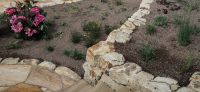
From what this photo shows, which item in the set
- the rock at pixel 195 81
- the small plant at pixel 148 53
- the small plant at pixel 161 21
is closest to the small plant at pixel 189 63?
the rock at pixel 195 81

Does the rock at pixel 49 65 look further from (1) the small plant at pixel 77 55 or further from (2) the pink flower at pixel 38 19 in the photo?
(2) the pink flower at pixel 38 19

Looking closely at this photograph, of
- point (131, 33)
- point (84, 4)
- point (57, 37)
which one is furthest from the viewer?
point (84, 4)

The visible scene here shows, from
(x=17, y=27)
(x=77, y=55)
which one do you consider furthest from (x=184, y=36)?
(x=17, y=27)

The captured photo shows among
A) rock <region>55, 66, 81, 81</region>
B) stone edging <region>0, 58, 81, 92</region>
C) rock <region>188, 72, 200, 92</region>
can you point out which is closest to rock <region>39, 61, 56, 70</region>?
stone edging <region>0, 58, 81, 92</region>

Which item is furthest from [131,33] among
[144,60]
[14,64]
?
[14,64]

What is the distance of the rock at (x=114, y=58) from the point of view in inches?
291

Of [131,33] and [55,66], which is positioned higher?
[131,33]

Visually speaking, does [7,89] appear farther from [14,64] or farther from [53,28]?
[53,28]

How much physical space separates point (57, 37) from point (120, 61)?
8.84ft

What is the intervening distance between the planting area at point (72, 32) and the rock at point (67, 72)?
0.58ft

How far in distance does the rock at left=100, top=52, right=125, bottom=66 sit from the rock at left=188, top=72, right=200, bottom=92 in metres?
1.45

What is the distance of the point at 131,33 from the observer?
8.66 m

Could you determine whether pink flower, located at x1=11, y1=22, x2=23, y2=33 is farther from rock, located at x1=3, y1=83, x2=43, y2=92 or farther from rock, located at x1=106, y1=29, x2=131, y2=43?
rock, located at x1=106, y1=29, x2=131, y2=43

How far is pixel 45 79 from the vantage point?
7.77 meters
